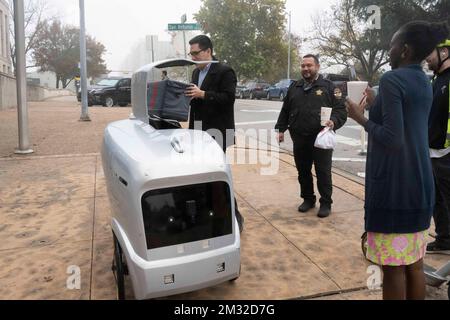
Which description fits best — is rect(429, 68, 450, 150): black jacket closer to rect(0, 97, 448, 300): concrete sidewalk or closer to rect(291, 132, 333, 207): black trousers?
rect(0, 97, 448, 300): concrete sidewalk

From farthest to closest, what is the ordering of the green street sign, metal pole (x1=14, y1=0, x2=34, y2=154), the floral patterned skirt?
the green street sign → metal pole (x1=14, y1=0, x2=34, y2=154) → the floral patterned skirt

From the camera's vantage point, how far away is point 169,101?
10.8 ft

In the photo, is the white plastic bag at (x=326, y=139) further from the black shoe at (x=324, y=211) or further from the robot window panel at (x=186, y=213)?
the robot window panel at (x=186, y=213)

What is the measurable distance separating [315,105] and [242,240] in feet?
5.38

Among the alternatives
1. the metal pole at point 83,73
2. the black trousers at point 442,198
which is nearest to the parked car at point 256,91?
the metal pole at point 83,73

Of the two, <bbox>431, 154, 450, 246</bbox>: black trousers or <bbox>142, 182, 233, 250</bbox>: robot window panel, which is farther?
<bbox>431, 154, 450, 246</bbox>: black trousers

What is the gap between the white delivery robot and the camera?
259 centimetres

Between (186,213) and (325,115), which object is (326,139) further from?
(186,213)

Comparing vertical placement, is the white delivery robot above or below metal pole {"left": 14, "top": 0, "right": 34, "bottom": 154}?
below

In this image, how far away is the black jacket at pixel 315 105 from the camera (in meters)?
4.71

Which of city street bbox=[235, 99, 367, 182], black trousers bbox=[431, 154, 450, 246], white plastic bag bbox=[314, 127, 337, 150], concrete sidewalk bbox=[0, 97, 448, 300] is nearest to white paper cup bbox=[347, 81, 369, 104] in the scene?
concrete sidewalk bbox=[0, 97, 448, 300]

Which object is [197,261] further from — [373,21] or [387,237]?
[373,21]

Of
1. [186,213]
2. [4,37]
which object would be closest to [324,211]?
[186,213]

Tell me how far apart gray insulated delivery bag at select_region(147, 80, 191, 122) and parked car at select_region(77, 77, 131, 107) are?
71.0 ft
